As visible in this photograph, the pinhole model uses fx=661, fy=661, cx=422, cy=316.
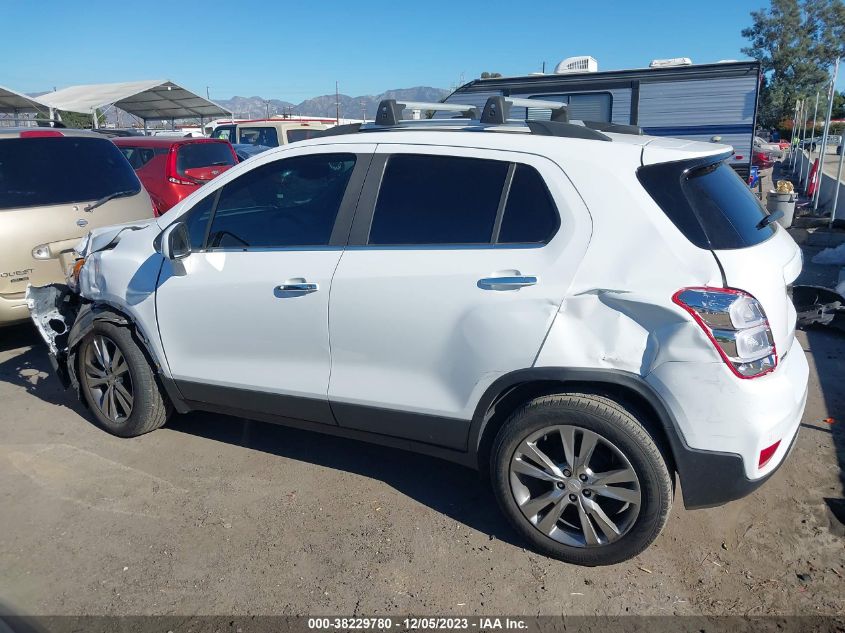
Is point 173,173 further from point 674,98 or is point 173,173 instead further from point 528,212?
point 674,98

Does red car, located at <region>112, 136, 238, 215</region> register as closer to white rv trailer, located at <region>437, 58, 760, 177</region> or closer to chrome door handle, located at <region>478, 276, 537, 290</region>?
white rv trailer, located at <region>437, 58, 760, 177</region>

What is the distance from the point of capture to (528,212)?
9.39 feet

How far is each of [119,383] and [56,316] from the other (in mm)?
875

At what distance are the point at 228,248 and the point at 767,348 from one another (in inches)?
104

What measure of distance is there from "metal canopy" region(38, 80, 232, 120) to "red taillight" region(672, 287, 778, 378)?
22.8 metres

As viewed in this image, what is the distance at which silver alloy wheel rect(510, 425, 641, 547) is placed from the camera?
2746 mm

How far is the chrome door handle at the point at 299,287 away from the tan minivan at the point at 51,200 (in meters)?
2.78

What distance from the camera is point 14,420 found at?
4488 mm

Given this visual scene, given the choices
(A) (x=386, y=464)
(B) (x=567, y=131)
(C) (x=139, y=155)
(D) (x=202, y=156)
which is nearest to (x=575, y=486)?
(A) (x=386, y=464)

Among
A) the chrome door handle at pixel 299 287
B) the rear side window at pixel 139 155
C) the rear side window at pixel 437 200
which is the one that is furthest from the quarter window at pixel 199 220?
the rear side window at pixel 139 155

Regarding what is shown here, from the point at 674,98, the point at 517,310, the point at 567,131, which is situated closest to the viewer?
the point at 517,310

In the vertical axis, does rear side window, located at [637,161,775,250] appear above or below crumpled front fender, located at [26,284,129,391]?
above

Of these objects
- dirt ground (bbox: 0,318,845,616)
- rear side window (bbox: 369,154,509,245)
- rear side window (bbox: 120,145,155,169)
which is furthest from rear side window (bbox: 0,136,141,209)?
rear side window (bbox: 120,145,155,169)

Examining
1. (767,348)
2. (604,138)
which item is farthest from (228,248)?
(767,348)
